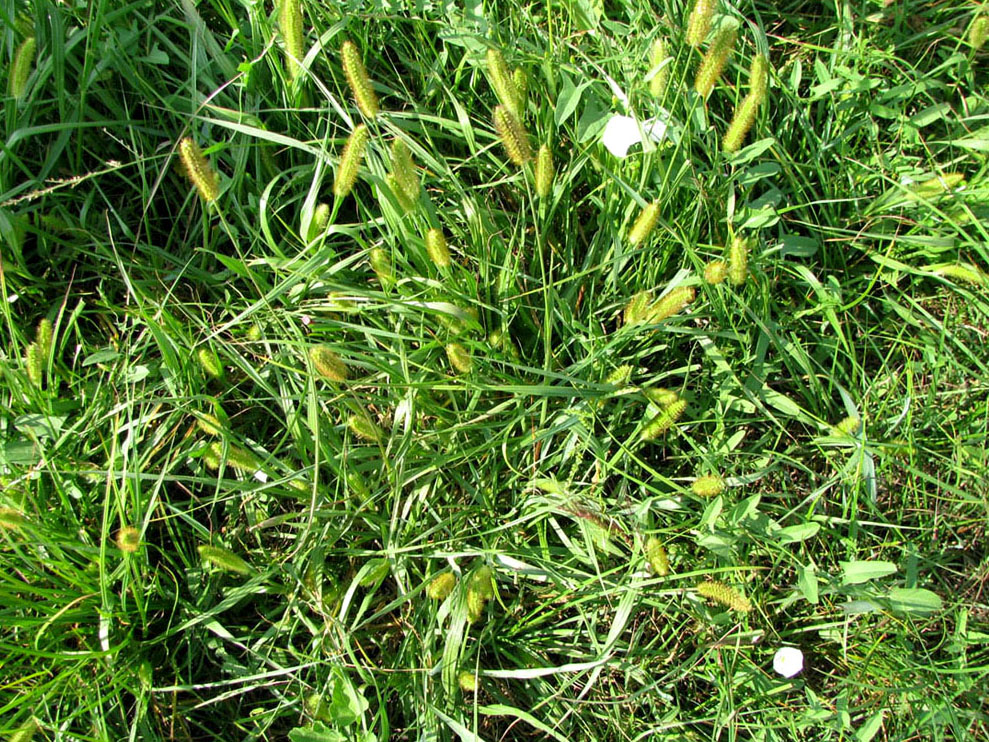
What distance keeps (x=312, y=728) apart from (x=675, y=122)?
1.71 metres

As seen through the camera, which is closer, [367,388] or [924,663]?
[924,663]

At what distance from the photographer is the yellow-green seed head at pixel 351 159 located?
1.73 m

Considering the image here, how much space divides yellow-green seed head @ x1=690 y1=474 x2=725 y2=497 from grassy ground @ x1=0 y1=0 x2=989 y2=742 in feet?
0.14

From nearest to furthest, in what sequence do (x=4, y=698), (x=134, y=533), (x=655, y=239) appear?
(x=134, y=533) → (x=4, y=698) → (x=655, y=239)

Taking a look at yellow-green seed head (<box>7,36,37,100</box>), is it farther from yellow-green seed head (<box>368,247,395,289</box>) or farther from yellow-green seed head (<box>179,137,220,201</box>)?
yellow-green seed head (<box>368,247,395,289</box>)

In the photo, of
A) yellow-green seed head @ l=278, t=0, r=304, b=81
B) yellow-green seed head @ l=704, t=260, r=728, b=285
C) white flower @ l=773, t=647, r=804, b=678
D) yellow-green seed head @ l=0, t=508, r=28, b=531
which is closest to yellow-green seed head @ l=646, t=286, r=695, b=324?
yellow-green seed head @ l=704, t=260, r=728, b=285

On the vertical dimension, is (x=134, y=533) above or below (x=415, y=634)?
above

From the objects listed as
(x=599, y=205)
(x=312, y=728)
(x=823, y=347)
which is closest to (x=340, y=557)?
(x=312, y=728)

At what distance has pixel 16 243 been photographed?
6.89 ft

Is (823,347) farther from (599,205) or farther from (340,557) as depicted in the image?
(340,557)

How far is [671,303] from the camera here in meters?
1.82

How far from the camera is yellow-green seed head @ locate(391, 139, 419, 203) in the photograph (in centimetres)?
174

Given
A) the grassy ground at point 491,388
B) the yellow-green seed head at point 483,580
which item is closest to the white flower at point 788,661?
the grassy ground at point 491,388

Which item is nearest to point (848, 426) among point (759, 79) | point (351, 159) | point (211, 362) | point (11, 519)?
point (759, 79)
